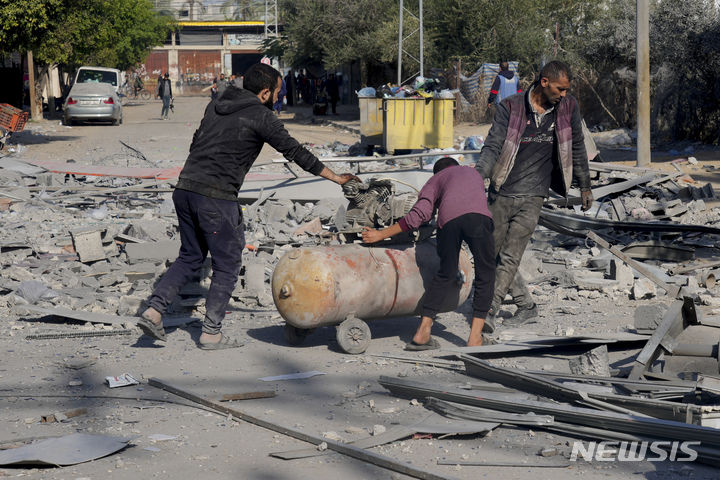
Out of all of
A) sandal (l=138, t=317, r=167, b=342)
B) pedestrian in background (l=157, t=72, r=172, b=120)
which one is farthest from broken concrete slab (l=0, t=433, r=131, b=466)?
pedestrian in background (l=157, t=72, r=172, b=120)

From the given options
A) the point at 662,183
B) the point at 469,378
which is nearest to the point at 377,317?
the point at 469,378

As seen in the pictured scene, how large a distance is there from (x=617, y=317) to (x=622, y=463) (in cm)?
326

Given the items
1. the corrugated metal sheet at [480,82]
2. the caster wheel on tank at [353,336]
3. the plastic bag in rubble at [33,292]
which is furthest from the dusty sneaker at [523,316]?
the corrugated metal sheet at [480,82]

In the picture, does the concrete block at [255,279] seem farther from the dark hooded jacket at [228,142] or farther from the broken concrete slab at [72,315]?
the dark hooded jacket at [228,142]

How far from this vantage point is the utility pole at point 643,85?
15.8 m

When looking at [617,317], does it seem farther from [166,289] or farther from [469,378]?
[166,289]

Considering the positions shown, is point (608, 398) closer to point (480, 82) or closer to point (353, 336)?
point (353, 336)

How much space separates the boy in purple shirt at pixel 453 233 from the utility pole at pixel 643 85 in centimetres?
1058

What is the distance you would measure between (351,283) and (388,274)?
1.08 ft

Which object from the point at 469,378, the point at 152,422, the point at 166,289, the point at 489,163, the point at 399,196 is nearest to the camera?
the point at 152,422

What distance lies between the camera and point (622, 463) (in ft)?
13.0

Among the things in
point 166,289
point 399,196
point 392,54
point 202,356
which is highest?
point 392,54

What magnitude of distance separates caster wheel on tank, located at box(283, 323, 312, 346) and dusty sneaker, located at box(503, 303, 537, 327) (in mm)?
1669

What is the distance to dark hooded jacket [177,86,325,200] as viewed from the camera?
586 centimetres
